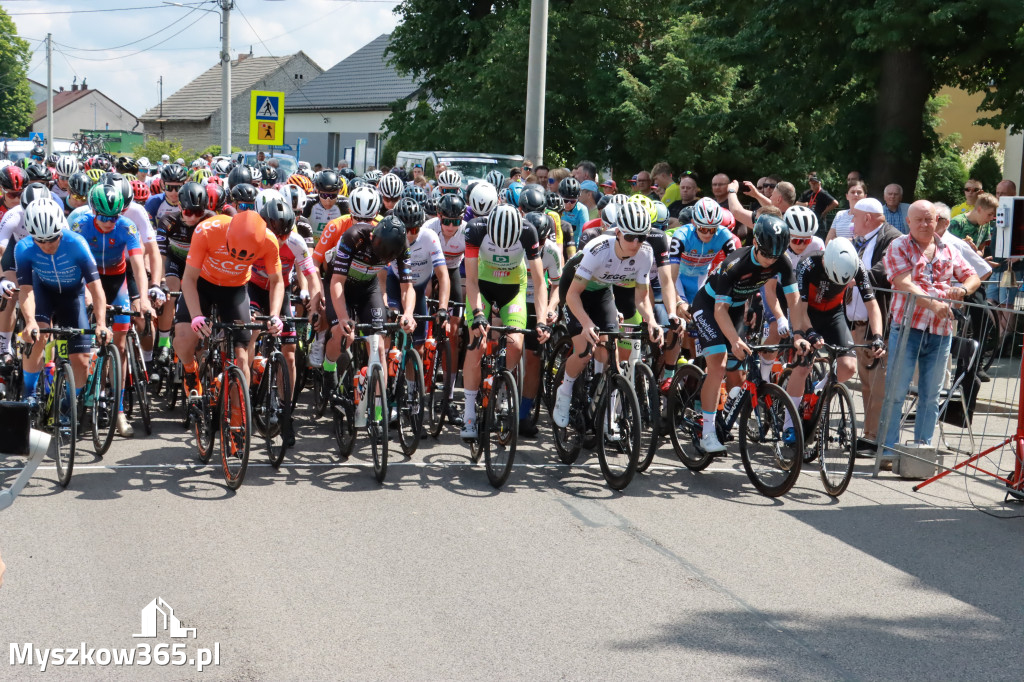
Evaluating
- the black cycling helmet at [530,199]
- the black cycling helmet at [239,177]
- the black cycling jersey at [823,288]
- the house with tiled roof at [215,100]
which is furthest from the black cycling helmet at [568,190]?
the house with tiled roof at [215,100]

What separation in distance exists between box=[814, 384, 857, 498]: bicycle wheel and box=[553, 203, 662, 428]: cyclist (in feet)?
4.57

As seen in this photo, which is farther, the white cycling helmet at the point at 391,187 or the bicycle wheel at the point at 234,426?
the white cycling helmet at the point at 391,187

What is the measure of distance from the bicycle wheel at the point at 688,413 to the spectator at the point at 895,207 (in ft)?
21.3

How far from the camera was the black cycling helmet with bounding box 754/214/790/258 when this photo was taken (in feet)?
26.9

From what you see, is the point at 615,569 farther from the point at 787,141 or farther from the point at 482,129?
the point at 482,129

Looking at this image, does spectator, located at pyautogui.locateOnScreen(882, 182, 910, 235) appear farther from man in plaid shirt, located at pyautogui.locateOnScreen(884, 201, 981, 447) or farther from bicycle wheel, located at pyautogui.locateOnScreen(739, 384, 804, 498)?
bicycle wheel, located at pyautogui.locateOnScreen(739, 384, 804, 498)

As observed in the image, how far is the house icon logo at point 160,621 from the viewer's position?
521 cm

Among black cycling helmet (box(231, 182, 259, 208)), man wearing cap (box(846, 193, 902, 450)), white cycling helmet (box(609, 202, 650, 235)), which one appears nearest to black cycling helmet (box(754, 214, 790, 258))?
white cycling helmet (box(609, 202, 650, 235))

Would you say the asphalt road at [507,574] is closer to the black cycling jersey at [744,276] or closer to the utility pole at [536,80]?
the black cycling jersey at [744,276]

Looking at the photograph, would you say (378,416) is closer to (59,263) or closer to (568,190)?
(59,263)

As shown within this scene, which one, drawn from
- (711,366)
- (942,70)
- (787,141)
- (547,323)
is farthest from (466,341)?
(787,141)

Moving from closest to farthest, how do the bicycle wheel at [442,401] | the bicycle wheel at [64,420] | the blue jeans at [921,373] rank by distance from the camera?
1. the bicycle wheel at [64,420]
2. the blue jeans at [921,373]
3. the bicycle wheel at [442,401]

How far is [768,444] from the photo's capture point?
8.58 metres

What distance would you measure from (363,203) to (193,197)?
68.3 inches
